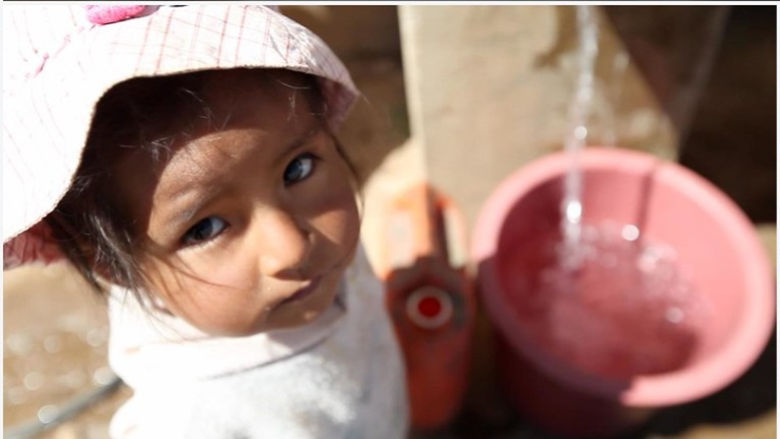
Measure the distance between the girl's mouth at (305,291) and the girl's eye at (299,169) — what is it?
0.38 feet

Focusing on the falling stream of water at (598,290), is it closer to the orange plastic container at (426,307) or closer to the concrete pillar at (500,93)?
the concrete pillar at (500,93)

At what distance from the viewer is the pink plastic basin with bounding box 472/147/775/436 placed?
1.21 metres

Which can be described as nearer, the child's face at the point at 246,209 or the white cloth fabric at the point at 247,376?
the child's face at the point at 246,209

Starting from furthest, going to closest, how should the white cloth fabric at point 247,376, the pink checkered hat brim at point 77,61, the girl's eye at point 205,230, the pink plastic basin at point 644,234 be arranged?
the pink plastic basin at point 644,234
the white cloth fabric at point 247,376
the girl's eye at point 205,230
the pink checkered hat brim at point 77,61

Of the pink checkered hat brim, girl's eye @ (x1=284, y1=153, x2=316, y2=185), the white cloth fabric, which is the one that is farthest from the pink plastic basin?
the pink checkered hat brim

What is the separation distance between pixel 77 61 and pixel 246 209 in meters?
0.18

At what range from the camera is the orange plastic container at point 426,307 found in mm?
1262

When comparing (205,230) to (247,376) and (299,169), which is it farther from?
(247,376)

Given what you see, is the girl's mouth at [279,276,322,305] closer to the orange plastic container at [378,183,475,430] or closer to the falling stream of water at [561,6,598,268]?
the orange plastic container at [378,183,475,430]

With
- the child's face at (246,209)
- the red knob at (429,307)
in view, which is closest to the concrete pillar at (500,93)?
the red knob at (429,307)

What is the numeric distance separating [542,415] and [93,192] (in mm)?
1027

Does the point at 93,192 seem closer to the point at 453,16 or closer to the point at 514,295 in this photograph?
the point at 453,16

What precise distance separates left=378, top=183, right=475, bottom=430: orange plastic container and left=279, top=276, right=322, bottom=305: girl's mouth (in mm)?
451

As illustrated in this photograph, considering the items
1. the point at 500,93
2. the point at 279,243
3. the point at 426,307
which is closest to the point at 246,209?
the point at 279,243
